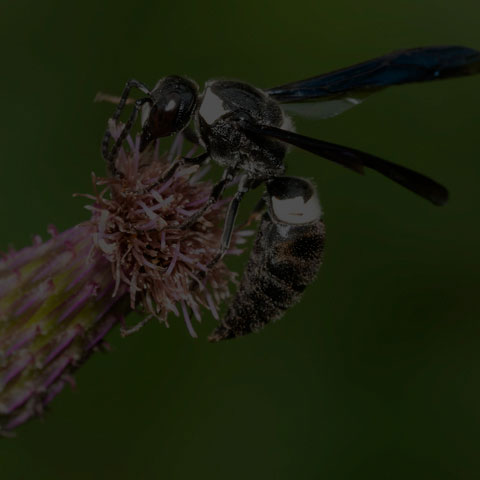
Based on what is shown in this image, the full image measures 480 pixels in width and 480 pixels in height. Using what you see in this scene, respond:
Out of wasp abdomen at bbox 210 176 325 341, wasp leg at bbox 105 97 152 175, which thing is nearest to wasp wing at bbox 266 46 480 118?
wasp abdomen at bbox 210 176 325 341

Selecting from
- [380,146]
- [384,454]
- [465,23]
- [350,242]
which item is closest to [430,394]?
[384,454]

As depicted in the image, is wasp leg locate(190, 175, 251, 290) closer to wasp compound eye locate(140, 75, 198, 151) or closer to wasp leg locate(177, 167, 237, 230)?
wasp leg locate(177, 167, 237, 230)

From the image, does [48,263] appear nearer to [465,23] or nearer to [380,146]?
[380,146]

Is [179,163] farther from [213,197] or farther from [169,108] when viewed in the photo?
[169,108]

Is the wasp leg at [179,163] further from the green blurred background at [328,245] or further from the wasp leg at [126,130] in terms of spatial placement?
the green blurred background at [328,245]

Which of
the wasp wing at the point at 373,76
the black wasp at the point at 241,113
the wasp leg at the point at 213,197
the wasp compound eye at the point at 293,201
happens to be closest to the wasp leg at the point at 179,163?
the black wasp at the point at 241,113
